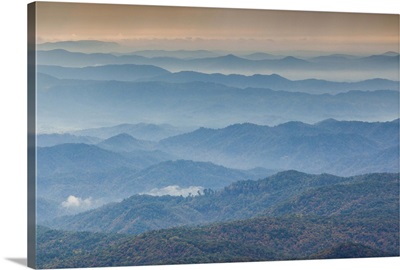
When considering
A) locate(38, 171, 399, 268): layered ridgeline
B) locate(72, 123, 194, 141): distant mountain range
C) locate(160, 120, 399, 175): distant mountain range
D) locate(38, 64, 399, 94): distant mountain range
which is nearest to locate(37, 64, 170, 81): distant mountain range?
locate(38, 64, 399, 94): distant mountain range

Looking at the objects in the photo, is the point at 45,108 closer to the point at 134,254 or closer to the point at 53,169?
the point at 53,169

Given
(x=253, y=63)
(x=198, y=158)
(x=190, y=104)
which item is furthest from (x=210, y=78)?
(x=198, y=158)

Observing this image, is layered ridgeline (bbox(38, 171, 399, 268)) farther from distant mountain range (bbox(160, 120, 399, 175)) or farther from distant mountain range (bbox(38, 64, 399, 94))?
distant mountain range (bbox(38, 64, 399, 94))

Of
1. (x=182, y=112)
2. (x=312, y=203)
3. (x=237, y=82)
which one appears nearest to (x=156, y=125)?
(x=182, y=112)

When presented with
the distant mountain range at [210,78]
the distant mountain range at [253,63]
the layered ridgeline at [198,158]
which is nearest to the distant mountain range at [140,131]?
the layered ridgeline at [198,158]

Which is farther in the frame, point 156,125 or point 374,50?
point 374,50

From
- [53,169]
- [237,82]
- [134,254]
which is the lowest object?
[134,254]

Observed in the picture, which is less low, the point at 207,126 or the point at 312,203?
the point at 207,126
